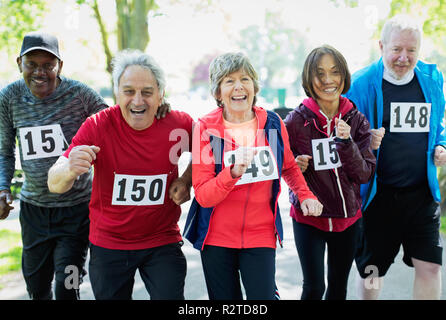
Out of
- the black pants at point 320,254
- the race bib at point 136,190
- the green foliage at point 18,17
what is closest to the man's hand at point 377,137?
the black pants at point 320,254

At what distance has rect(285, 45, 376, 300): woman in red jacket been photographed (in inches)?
113

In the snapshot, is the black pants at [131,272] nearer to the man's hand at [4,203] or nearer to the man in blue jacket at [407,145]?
the man's hand at [4,203]

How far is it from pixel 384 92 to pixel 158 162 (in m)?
1.70

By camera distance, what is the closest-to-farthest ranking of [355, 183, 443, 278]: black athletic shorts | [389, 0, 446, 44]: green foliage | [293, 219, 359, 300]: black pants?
1. [293, 219, 359, 300]: black pants
2. [355, 183, 443, 278]: black athletic shorts
3. [389, 0, 446, 44]: green foliage

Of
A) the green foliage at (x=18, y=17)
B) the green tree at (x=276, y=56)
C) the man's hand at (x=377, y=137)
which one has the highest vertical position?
the green tree at (x=276, y=56)

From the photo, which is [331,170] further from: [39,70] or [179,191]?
[39,70]

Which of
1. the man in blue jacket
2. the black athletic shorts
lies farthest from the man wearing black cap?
the black athletic shorts

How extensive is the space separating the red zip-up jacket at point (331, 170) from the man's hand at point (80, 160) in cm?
132

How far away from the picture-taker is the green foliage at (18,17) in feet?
31.3

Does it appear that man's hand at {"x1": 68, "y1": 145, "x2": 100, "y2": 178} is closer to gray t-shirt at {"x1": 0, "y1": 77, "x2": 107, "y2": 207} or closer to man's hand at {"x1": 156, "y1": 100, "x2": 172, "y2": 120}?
man's hand at {"x1": 156, "y1": 100, "x2": 172, "y2": 120}

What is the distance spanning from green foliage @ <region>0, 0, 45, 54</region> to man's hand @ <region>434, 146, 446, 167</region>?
8.75 meters

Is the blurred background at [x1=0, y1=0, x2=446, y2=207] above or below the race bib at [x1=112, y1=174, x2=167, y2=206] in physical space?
above
